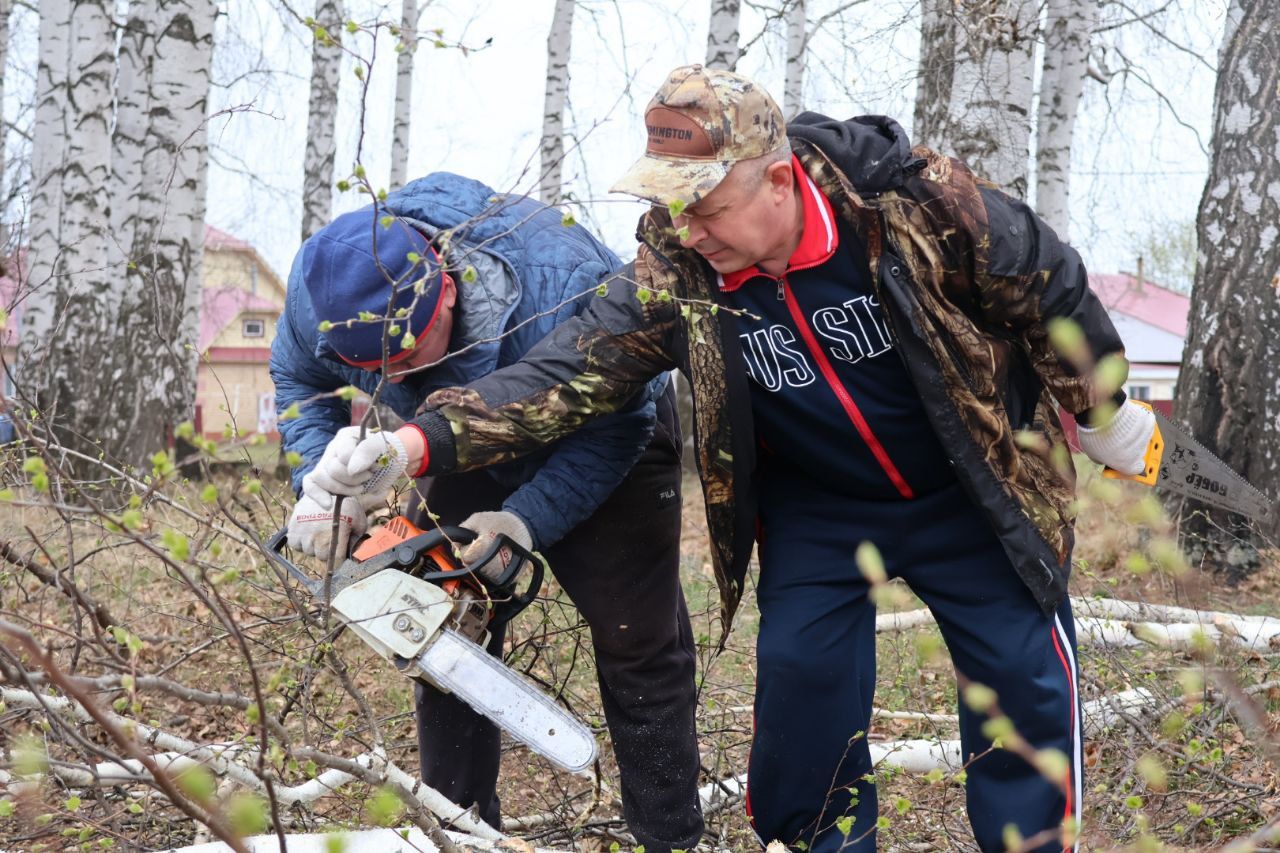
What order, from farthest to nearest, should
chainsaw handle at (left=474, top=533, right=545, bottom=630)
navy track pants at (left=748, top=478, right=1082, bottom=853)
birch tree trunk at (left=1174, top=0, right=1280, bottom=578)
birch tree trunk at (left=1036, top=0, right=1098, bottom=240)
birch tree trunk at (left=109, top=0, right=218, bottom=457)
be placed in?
birch tree trunk at (left=1036, top=0, right=1098, bottom=240) < birch tree trunk at (left=109, top=0, right=218, bottom=457) < birch tree trunk at (left=1174, top=0, right=1280, bottom=578) < chainsaw handle at (left=474, top=533, right=545, bottom=630) < navy track pants at (left=748, top=478, right=1082, bottom=853)

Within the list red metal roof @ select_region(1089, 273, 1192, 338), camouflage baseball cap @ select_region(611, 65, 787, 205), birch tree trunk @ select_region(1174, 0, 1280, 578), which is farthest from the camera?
red metal roof @ select_region(1089, 273, 1192, 338)

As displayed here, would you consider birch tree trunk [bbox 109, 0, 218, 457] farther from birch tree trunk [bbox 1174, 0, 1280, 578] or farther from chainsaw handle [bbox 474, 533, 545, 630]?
birch tree trunk [bbox 1174, 0, 1280, 578]

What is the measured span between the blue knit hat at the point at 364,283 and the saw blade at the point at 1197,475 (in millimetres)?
1761

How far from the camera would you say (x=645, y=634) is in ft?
10.1

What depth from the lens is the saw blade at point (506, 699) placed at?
2551mm

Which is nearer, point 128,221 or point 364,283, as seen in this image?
point 364,283

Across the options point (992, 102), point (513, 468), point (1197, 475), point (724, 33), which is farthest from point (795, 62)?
point (513, 468)

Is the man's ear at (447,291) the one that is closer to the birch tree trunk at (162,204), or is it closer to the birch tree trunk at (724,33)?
the birch tree trunk at (162,204)

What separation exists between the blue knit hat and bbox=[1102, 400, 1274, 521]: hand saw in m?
1.60

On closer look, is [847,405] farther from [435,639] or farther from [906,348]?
[435,639]

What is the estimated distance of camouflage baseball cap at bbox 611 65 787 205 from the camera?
92.9 inches

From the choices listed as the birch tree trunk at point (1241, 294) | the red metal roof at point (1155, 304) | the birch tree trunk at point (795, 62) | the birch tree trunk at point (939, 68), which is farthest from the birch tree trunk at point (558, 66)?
the red metal roof at point (1155, 304)

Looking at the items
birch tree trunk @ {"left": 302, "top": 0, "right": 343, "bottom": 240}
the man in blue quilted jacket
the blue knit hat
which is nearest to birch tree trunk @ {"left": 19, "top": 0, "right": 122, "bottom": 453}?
birch tree trunk @ {"left": 302, "top": 0, "right": 343, "bottom": 240}

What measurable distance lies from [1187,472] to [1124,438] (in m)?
0.70
